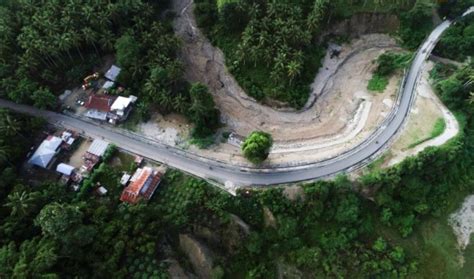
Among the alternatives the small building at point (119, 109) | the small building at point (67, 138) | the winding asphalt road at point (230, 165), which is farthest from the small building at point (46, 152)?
the small building at point (119, 109)

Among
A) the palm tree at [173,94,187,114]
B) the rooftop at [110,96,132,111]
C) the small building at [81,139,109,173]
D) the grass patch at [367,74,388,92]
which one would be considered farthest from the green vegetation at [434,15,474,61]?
the small building at [81,139,109,173]

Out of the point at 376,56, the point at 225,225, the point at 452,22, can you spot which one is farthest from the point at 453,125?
the point at 225,225

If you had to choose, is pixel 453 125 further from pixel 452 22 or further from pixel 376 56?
pixel 452 22

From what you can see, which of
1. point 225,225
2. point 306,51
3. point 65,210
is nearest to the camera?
point 65,210

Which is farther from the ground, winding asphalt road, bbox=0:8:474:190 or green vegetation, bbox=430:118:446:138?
green vegetation, bbox=430:118:446:138

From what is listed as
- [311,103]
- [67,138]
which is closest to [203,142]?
[67,138]

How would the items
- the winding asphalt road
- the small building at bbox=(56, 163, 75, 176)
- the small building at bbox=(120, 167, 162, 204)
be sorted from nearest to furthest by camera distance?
the small building at bbox=(120, 167, 162, 204)
the small building at bbox=(56, 163, 75, 176)
the winding asphalt road

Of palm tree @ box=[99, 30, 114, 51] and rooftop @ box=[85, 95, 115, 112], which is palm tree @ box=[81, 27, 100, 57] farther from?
rooftop @ box=[85, 95, 115, 112]

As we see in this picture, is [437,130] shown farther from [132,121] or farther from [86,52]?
[86,52]
